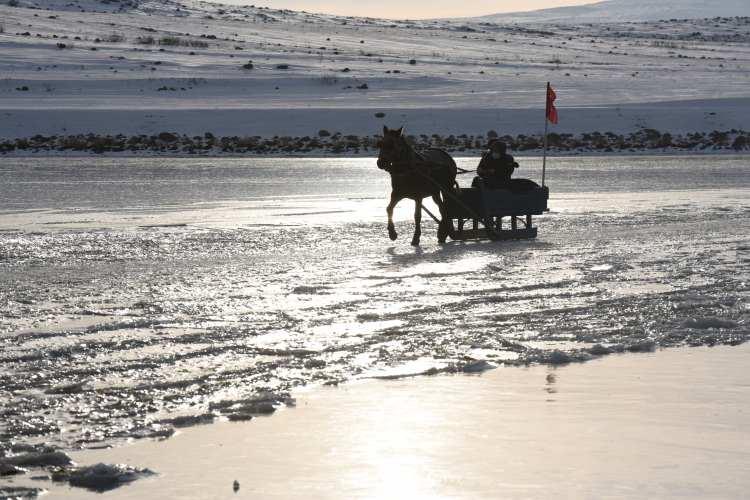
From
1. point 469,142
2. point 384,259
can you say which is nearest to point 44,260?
point 384,259

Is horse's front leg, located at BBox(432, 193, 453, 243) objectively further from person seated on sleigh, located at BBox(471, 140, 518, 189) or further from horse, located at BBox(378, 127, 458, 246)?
person seated on sleigh, located at BBox(471, 140, 518, 189)

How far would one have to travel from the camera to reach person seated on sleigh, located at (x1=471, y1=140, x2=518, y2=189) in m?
18.1

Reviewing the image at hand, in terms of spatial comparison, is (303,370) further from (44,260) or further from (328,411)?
(44,260)

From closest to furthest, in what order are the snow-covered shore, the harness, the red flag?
the harness → the red flag → the snow-covered shore

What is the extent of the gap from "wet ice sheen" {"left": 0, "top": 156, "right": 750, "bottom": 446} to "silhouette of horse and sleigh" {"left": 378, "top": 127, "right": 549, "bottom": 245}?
1.30 ft

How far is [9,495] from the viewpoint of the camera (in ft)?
19.5

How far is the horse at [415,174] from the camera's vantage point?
55.4 ft

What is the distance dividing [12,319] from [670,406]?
5.16 metres

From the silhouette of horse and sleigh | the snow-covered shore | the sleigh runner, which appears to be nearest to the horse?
the silhouette of horse and sleigh

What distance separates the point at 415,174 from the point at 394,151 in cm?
57

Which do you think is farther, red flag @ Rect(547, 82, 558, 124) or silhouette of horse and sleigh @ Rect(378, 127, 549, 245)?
red flag @ Rect(547, 82, 558, 124)

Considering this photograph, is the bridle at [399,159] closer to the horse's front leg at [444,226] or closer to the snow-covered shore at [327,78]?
the horse's front leg at [444,226]

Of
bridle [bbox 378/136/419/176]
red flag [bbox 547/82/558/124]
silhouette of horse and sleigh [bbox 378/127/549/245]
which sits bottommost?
silhouette of horse and sleigh [bbox 378/127/549/245]

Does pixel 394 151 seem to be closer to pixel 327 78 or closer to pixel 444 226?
pixel 444 226
